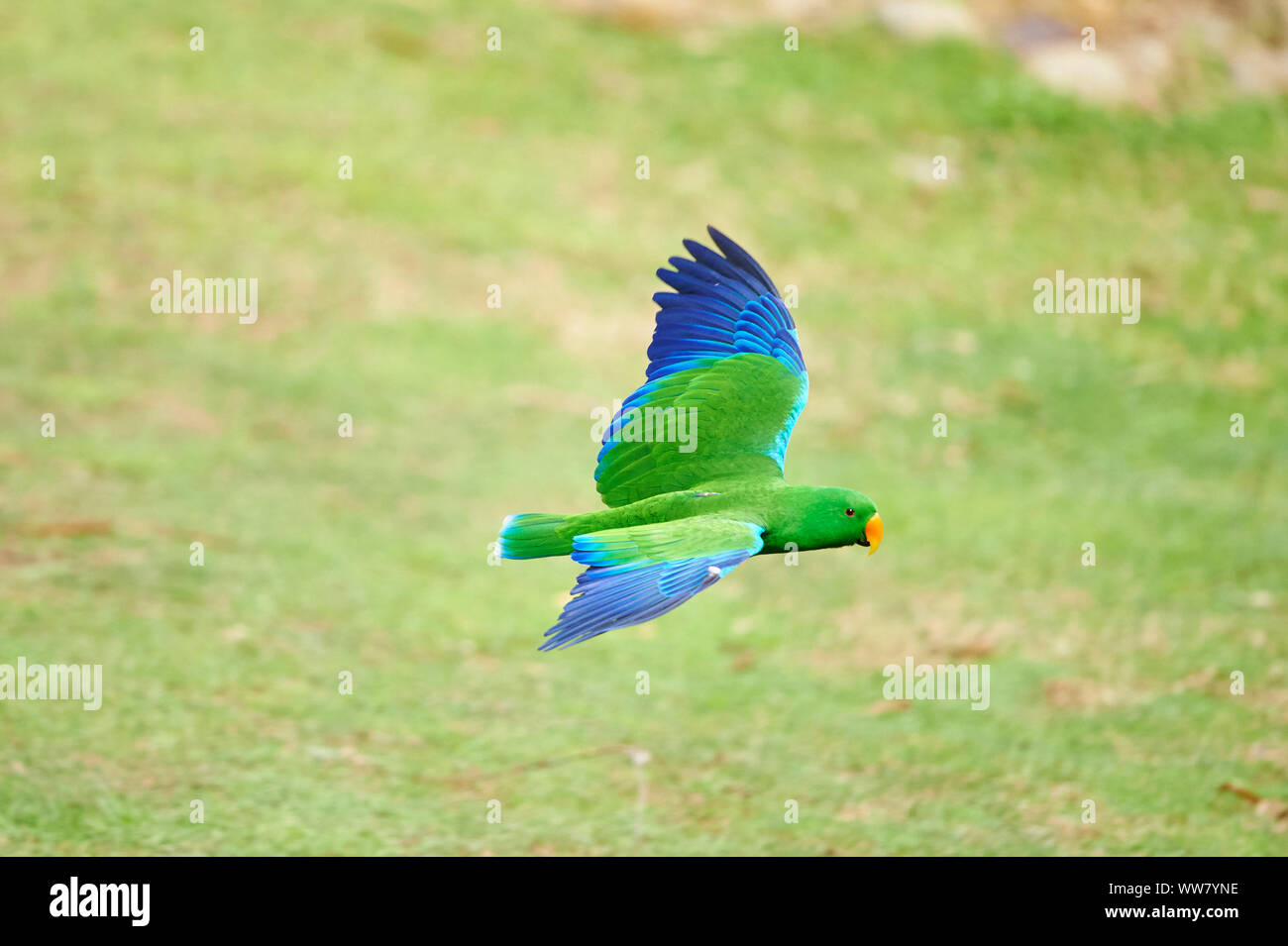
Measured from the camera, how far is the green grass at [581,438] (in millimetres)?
5438

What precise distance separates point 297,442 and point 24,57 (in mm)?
5536

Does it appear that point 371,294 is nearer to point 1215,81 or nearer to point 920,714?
point 920,714

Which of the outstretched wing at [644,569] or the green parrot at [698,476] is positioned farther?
the green parrot at [698,476]

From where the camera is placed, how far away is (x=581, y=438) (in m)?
9.03

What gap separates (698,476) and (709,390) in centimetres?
32
